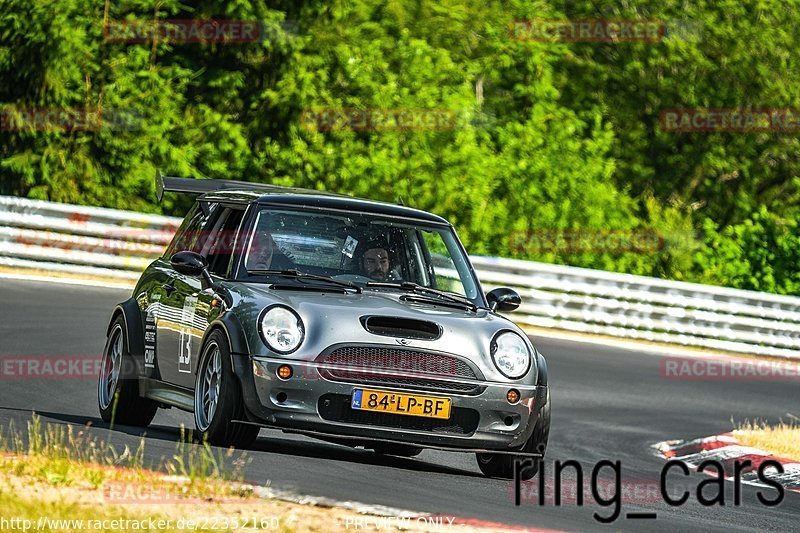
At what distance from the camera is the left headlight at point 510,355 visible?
9570 millimetres

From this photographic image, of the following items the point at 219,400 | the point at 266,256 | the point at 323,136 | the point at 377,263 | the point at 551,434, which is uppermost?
the point at 266,256

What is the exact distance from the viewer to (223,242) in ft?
34.7

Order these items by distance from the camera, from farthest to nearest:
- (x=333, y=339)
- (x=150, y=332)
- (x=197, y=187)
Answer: (x=197, y=187)
(x=150, y=332)
(x=333, y=339)

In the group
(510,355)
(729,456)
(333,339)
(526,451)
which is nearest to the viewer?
(333,339)

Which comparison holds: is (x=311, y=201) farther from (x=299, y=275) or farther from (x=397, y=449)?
(x=397, y=449)

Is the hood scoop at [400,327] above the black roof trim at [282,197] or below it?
below

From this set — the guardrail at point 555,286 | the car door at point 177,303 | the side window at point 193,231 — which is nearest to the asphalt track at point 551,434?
the car door at point 177,303

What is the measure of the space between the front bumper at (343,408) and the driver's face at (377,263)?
1333 millimetres

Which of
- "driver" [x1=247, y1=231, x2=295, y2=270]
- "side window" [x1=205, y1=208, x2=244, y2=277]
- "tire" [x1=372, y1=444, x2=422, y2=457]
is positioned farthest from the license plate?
"side window" [x1=205, y1=208, x2=244, y2=277]

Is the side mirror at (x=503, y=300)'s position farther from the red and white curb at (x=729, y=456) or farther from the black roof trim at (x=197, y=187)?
the red and white curb at (x=729, y=456)

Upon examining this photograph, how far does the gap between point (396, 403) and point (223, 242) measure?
1964 millimetres

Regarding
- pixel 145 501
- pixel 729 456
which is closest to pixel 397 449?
pixel 145 501

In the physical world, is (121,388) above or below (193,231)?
below

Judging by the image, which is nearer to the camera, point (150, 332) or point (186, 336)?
point (186, 336)
